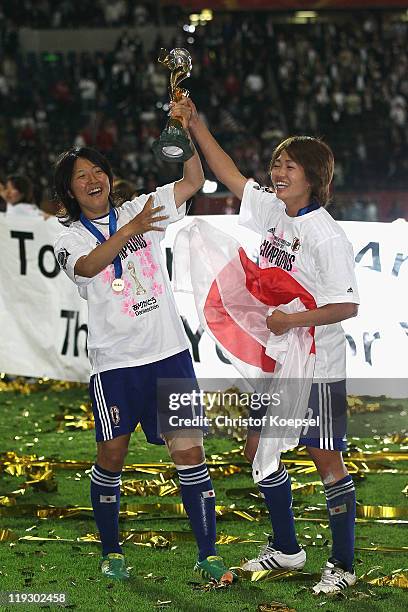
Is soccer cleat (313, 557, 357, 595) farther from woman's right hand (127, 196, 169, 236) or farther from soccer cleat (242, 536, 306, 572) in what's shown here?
woman's right hand (127, 196, 169, 236)

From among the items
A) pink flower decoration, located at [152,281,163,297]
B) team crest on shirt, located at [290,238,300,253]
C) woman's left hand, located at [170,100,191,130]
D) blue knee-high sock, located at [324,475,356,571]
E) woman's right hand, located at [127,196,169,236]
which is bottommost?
blue knee-high sock, located at [324,475,356,571]

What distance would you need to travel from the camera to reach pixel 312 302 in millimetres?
4898

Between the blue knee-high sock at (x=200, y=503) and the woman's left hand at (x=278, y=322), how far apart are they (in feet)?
2.16

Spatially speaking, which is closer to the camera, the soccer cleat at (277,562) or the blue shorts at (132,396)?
the blue shorts at (132,396)

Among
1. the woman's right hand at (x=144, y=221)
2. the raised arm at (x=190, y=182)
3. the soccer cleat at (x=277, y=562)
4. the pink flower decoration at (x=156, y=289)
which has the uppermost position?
the raised arm at (x=190, y=182)

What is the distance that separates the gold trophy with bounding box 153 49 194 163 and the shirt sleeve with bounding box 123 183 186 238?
0.70ft

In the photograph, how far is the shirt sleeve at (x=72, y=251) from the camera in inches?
197

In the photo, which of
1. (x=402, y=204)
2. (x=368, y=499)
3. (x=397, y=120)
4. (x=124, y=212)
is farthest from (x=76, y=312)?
(x=397, y=120)

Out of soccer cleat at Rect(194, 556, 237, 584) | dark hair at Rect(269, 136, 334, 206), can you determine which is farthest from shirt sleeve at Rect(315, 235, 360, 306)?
soccer cleat at Rect(194, 556, 237, 584)

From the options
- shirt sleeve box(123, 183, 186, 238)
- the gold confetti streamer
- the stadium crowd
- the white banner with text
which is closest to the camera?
the gold confetti streamer

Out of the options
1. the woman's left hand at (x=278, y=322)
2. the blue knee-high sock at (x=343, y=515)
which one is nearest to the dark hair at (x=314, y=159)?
the woman's left hand at (x=278, y=322)

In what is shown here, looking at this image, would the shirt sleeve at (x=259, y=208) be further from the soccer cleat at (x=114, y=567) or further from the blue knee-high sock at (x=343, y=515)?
the soccer cleat at (x=114, y=567)

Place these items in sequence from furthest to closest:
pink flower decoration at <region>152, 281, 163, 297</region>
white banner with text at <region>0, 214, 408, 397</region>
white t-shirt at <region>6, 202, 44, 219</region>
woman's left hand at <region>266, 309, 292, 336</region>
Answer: white t-shirt at <region>6, 202, 44, 219</region>
white banner with text at <region>0, 214, 408, 397</region>
pink flower decoration at <region>152, 281, 163, 297</region>
woman's left hand at <region>266, 309, 292, 336</region>

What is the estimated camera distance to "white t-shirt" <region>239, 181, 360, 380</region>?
474 cm
